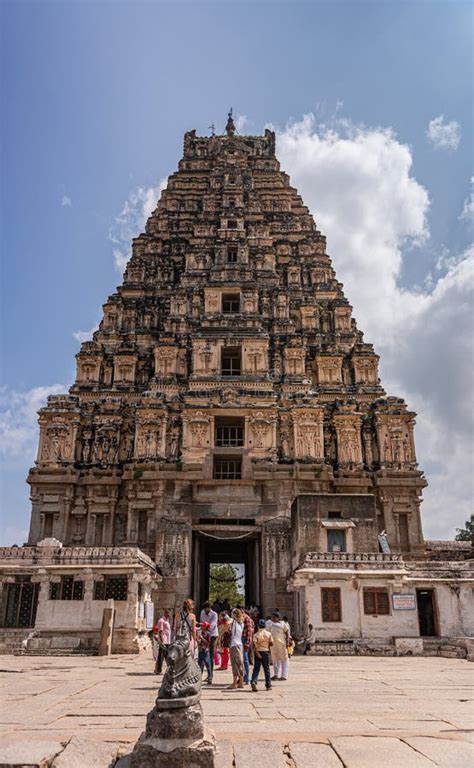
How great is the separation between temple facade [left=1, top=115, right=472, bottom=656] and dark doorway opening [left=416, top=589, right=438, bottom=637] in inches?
67.8

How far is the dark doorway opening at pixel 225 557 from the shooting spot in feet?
102

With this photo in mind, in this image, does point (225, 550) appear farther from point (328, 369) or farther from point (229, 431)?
point (328, 369)

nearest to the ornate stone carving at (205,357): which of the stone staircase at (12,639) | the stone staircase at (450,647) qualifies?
the stone staircase at (12,639)

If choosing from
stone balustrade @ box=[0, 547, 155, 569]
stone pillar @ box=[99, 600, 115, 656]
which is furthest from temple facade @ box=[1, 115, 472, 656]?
stone pillar @ box=[99, 600, 115, 656]

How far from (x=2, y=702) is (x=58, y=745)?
4476 millimetres

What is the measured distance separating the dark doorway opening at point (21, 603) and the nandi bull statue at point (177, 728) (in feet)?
61.6

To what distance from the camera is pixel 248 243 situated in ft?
140

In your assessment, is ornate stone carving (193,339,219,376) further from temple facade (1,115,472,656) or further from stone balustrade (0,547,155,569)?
stone balustrade (0,547,155,569)

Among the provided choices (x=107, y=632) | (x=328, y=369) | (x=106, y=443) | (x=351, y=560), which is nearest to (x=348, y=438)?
(x=328, y=369)

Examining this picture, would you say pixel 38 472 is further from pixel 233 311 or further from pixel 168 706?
pixel 168 706

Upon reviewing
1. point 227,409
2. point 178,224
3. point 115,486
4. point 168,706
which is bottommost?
point 168,706

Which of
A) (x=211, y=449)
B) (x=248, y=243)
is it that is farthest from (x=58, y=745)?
(x=248, y=243)

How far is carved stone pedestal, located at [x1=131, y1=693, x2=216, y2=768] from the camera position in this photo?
677 cm

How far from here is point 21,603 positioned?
79.6ft
